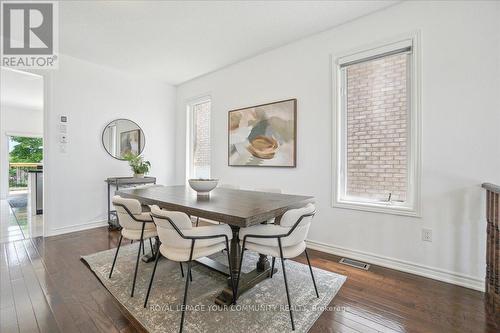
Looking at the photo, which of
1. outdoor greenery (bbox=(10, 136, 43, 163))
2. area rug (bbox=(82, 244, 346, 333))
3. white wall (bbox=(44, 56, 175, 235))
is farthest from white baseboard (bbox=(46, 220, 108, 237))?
outdoor greenery (bbox=(10, 136, 43, 163))

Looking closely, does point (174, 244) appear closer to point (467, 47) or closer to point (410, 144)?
point (410, 144)

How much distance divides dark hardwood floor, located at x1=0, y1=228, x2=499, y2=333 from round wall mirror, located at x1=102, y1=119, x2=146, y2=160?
6.71ft

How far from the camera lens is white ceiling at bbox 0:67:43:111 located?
4.50m

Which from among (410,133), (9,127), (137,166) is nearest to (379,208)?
(410,133)

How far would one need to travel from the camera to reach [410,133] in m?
2.42

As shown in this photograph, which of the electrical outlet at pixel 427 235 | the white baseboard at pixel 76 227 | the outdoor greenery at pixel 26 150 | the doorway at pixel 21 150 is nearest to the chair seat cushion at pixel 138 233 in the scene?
the white baseboard at pixel 76 227

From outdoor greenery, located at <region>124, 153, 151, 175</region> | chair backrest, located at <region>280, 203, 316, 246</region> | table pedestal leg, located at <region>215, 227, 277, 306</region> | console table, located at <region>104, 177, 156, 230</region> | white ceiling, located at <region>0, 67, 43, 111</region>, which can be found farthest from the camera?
white ceiling, located at <region>0, 67, 43, 111</region>

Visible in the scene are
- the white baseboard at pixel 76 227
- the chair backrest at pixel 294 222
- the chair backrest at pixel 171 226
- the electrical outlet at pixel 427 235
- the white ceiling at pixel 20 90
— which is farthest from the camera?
the white ceiling at pixel 20 90

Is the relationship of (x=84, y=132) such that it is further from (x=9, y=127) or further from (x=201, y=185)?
(x=9, y=127)

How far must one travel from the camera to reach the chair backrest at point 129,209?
2016 millimetres

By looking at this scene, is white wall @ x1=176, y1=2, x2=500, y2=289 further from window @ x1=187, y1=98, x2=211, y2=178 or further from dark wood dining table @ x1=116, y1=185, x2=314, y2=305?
window @ x1=187, y1=98, x2=211, y2=178

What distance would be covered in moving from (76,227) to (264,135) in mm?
3296

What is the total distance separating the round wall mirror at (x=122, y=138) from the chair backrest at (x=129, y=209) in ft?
8.15

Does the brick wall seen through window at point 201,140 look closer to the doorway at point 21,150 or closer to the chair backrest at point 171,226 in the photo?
the doorway at point 21,150
